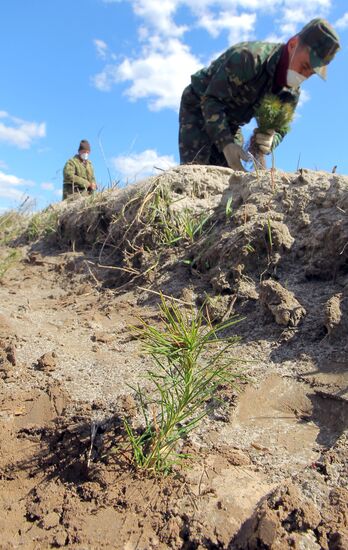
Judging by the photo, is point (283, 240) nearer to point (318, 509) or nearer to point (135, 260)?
point (135, 260)

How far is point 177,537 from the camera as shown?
1.14 meters

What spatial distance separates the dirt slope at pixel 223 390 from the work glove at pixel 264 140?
73 cm

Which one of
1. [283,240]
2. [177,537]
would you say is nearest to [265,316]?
[283,240]

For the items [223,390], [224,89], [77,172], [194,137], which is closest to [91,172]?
[77,172]

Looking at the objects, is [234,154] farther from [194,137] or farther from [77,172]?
[77,172]

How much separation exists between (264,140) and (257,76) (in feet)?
2.26

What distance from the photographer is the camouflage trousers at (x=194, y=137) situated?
457 centimetres

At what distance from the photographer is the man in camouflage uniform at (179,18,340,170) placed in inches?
159

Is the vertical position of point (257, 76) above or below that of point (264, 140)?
above

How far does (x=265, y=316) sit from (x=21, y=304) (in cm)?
147

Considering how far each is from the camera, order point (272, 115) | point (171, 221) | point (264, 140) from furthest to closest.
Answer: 1. point (264, 140)
2. point (272, 115)
3. point (171, 221)

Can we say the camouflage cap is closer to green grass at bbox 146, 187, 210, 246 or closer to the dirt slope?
the dirt slope

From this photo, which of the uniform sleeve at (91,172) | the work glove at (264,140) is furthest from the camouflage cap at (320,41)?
the uniform sleeve at (91,172)

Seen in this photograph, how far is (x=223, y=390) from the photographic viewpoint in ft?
5.47
